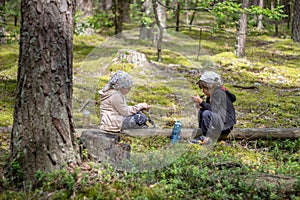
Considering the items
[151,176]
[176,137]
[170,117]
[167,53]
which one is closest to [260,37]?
[167,53]

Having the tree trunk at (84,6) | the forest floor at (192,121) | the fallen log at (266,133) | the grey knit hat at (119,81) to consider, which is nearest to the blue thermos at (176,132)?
the forest floor at (192,121)

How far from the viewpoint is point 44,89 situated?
4051 mm

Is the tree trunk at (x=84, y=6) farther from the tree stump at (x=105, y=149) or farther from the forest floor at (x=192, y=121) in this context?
the tree stump at (x=105, y=149)

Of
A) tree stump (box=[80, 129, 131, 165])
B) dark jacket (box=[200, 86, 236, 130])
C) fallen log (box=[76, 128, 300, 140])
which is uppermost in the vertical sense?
dark jacket (box=[200, 86, 236, 130])

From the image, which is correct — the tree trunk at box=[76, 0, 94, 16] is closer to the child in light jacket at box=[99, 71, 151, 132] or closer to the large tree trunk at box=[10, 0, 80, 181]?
the child in light jacket at box=[99, 71, 151, 132]

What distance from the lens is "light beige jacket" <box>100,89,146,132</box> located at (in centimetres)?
607

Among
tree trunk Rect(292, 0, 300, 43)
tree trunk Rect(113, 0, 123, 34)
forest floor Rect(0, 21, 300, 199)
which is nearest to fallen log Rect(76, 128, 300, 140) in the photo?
forest floor Rect(0, 21, 300, 199)

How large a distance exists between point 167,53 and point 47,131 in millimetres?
10016

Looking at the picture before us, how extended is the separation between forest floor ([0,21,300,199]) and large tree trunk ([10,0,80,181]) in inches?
11.5

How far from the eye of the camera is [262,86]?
11.3m

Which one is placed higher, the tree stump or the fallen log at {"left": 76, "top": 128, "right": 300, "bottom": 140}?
the tree stump

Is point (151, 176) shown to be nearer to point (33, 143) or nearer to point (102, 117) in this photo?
point (33, 143)

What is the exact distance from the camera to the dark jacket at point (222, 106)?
615 centimetres

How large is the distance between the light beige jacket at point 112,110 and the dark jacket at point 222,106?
1324 millimetres
